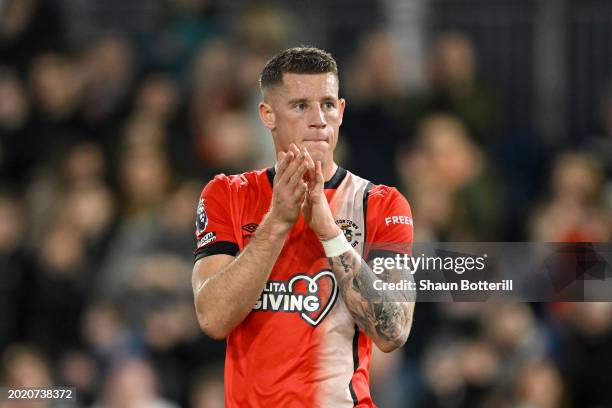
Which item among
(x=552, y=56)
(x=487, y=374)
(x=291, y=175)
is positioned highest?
(x=552, y=56)

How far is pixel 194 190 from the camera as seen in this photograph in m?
9.50

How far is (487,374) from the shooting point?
28.1ft

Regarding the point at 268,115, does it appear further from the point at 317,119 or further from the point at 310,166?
the point at 310,166

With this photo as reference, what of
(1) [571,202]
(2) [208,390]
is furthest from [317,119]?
(1) [571,202]

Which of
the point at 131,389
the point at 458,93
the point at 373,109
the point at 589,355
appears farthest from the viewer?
the point at 458,93

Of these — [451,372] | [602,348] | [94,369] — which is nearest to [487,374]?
[451,372]

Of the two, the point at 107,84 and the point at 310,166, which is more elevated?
the point at 107,84

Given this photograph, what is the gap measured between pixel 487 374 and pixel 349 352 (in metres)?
4.00

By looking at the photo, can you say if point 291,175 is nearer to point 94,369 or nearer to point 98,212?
point 94,369

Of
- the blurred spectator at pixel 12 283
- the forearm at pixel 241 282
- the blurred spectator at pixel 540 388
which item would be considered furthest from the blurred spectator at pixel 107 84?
the forearm at pixel 241 282

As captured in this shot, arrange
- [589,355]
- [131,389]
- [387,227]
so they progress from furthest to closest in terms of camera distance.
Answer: [589,355]
[131,389]
[387,227]
